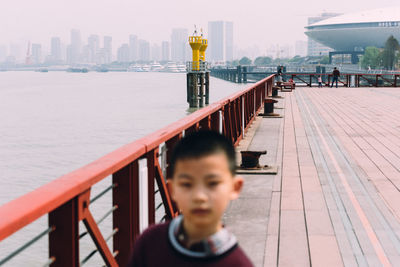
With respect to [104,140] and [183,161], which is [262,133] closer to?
[183,161]

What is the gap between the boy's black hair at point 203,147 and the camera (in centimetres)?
193

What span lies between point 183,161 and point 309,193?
6756 millimetres

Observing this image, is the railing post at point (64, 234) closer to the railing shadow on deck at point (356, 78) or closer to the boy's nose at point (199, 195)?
the boy's nose at point (199, 195)

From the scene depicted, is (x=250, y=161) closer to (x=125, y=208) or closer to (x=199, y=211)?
(x=125, y=208)

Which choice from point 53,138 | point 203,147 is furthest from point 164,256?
point 53,138

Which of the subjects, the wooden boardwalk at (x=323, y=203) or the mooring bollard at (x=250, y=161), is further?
the mooring bollard at (x=250, y=161)

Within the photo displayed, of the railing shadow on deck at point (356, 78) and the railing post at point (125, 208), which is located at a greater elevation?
the railing post at point (125, 208)

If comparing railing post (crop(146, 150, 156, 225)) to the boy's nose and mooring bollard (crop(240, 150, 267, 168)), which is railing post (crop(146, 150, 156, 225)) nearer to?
the boy's nose

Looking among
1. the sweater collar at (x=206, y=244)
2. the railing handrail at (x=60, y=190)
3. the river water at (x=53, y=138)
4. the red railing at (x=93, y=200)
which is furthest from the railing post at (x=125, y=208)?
the river water at (x=53, y=138)

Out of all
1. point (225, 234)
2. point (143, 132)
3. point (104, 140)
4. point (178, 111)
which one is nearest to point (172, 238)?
point (225, 234)

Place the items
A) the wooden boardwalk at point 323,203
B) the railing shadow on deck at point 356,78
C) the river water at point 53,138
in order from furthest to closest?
the railing shadow on deck at point 356,78
the river water at point 53,138
the wooden boardwalk at point 323,203

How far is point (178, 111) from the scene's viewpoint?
7100 centimetres

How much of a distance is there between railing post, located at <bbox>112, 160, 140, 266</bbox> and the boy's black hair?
209cm

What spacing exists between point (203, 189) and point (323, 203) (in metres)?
6.17
